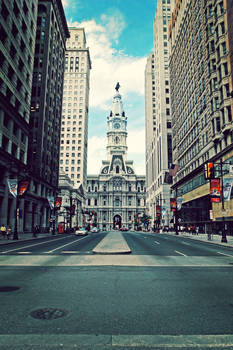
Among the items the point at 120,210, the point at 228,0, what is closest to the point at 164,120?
the point at 228,0

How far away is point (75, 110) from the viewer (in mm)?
141375

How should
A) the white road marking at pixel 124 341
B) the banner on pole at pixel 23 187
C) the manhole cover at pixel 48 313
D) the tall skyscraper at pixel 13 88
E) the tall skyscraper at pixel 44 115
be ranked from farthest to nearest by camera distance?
the tall skyscraper at pixel 44 115, the tall skyscraper at pixel 13 88, the banner on pole at pixel 23 187, the manhole cover at pixel 48 313, the white road marking at pixel 124 341

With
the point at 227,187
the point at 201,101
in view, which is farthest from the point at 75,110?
the point at 227,187

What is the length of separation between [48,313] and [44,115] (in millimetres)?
62572

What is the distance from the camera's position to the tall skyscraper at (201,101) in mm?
42759

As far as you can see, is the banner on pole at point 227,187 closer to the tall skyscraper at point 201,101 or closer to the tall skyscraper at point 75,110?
the tall skyscraper at point 201,101

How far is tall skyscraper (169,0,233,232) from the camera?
4276 centimetres

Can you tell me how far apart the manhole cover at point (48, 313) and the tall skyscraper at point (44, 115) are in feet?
161

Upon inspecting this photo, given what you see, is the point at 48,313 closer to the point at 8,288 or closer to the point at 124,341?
the point at 124,341

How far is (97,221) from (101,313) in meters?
156

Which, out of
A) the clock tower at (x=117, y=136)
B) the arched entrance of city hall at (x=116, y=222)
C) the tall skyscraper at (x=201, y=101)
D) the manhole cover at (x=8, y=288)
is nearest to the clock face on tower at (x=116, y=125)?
the clock tower at (x=117, y=136)

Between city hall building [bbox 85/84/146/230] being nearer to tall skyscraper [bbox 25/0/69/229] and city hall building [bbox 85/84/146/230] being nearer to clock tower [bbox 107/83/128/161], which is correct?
clock tower [bbox 107/83/128/161]

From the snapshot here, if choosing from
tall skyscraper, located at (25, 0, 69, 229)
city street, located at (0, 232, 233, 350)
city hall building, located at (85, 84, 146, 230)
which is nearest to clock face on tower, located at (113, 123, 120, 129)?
city hall building, located at (85, 84, 146, 230)

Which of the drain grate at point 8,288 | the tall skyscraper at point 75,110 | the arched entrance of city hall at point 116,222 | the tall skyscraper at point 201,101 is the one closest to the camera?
the drain grate at point 8,288
